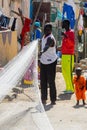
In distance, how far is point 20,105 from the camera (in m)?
5.38

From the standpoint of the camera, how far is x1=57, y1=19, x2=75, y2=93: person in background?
28.5 feet

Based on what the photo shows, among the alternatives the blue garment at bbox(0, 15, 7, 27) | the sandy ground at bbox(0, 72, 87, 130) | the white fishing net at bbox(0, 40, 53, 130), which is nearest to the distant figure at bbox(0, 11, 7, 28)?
the blue garment at bbox(0, 15, 7, 27)

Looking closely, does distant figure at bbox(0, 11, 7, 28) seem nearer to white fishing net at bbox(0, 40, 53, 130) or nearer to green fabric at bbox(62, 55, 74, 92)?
green fabric at bbox(62, 55, 74, 92)

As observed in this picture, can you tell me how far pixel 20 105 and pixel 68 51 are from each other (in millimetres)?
3656

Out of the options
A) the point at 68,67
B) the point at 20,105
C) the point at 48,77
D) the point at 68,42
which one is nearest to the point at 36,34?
the point at 68,67

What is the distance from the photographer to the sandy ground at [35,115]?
482 cm

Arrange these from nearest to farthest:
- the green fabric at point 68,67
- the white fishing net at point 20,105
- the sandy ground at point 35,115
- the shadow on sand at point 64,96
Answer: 1. the white fishing net at point 20,105
2. the sandy ground at point 35,115
3. the shadow on sand at point 64,96
4. the green fabric at point 68,67

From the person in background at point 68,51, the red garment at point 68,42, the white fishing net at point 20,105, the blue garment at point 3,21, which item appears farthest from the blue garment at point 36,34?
the white fishing net at point 20,105

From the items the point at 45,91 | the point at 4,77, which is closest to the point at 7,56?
the point at 45,91

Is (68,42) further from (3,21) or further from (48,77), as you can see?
(3,21)

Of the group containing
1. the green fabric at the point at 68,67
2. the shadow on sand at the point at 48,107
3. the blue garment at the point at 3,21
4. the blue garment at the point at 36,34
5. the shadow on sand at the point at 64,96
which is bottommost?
the shadow on sand at the point at 64,96

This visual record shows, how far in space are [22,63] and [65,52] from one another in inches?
143

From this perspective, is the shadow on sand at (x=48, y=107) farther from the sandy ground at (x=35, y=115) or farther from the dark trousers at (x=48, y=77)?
the dark trousers at (x=48, y=77)

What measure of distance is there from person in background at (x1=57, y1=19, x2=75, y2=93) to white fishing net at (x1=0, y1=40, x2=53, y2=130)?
2.41 m
